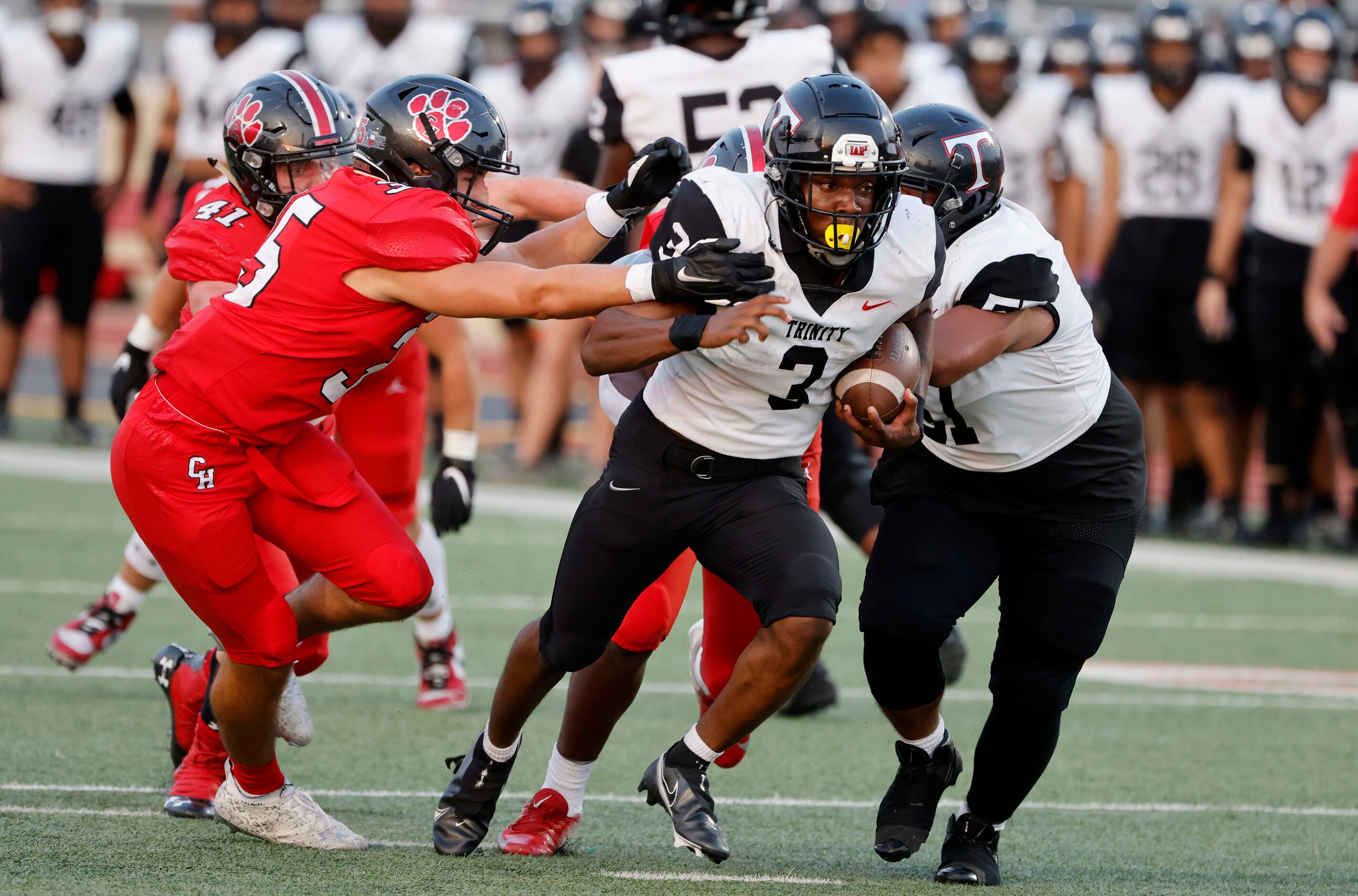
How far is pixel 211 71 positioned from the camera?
970 cm

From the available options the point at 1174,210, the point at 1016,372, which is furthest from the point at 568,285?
the point at 1174,210

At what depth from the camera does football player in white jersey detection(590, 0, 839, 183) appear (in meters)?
5.44

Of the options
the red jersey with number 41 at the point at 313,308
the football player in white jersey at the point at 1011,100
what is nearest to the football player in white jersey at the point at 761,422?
the red jersey with number 41 at the point at 313,308

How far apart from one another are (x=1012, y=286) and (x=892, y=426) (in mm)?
422

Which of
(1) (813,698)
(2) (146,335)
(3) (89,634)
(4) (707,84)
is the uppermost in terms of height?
(4) (707,84)

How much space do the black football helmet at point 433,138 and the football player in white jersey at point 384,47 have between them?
20.2ft

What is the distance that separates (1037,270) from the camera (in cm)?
380

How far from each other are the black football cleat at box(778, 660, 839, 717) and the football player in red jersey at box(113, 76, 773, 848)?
6.34 feet

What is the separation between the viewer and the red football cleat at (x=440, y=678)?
5.52 metres

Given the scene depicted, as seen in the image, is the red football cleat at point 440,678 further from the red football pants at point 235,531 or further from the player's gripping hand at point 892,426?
the player's gripping hand at point 892,426

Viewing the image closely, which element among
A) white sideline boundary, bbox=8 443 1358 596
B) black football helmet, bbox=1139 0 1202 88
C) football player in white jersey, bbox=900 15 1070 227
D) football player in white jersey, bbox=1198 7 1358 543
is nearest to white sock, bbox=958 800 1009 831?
white sideline boundary, bbox=8 443 1358 596

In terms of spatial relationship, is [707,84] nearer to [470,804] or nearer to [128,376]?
[128,376]

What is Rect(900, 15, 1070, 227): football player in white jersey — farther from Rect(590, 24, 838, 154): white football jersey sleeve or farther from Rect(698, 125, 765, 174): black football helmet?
Rect(698, 125, 765, 174): black football helmet

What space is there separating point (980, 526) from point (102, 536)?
5.27 m
